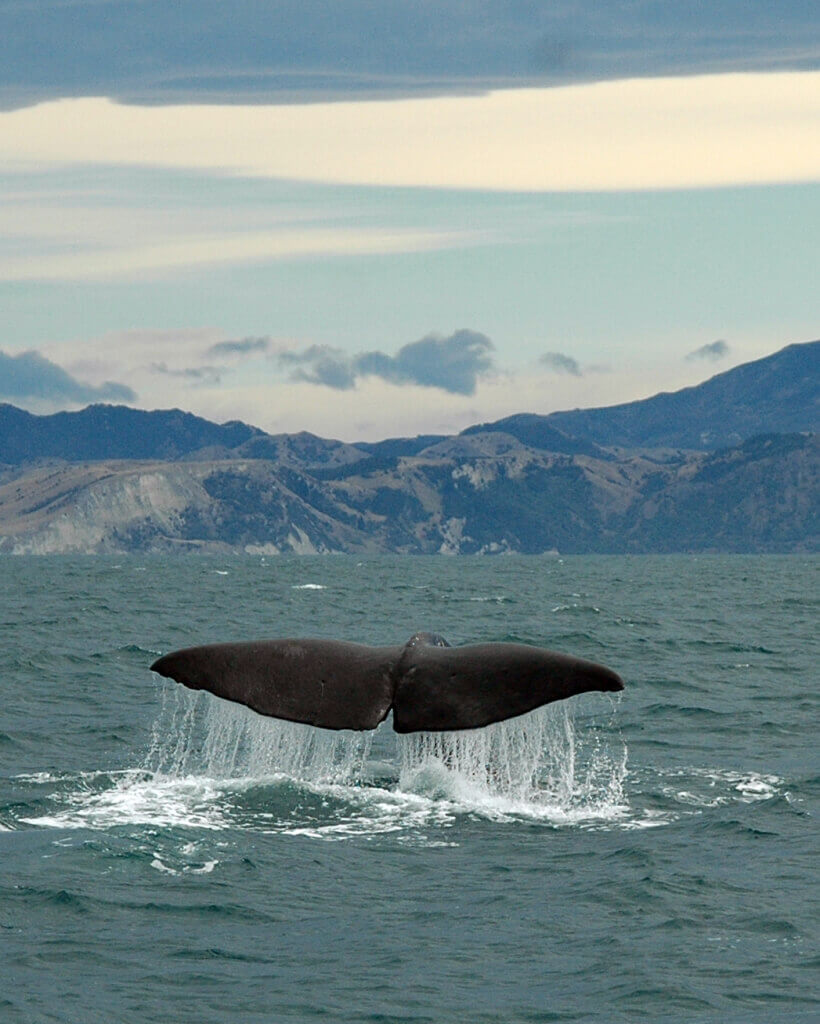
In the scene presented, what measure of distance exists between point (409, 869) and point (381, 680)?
2012 millimetres

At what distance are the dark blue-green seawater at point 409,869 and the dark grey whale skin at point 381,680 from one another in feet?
1.45

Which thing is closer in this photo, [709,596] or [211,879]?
[211,879]

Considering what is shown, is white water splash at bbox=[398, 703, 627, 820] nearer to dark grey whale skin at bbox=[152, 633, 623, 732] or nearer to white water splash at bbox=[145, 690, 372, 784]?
white water splash at bbox=[145, 690, 372, 784]

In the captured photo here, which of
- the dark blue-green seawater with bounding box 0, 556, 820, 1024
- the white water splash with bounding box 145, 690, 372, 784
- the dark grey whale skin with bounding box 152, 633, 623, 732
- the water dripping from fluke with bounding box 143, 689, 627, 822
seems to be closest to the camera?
the dark blue-green seawater with bounding box 0, 556, 820, 1024

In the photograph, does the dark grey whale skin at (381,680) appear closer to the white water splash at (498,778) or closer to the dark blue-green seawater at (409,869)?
the dark blue-green seawater at (409,869)

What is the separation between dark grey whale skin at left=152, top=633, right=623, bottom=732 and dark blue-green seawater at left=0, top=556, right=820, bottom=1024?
1.45ft

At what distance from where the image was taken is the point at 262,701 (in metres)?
13.4

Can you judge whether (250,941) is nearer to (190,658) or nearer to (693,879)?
(190,658)

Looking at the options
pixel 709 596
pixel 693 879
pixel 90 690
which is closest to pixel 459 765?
pixel 693 879

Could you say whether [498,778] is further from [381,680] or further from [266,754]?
[381,680]

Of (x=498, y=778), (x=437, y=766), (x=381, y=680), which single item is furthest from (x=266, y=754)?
(x=381, y=680)

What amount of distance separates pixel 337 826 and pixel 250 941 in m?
3.87

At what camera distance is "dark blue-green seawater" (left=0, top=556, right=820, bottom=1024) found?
35.8ft

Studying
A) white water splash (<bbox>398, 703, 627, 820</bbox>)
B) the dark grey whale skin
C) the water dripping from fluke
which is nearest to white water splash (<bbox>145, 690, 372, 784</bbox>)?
the water dripping from fluke
